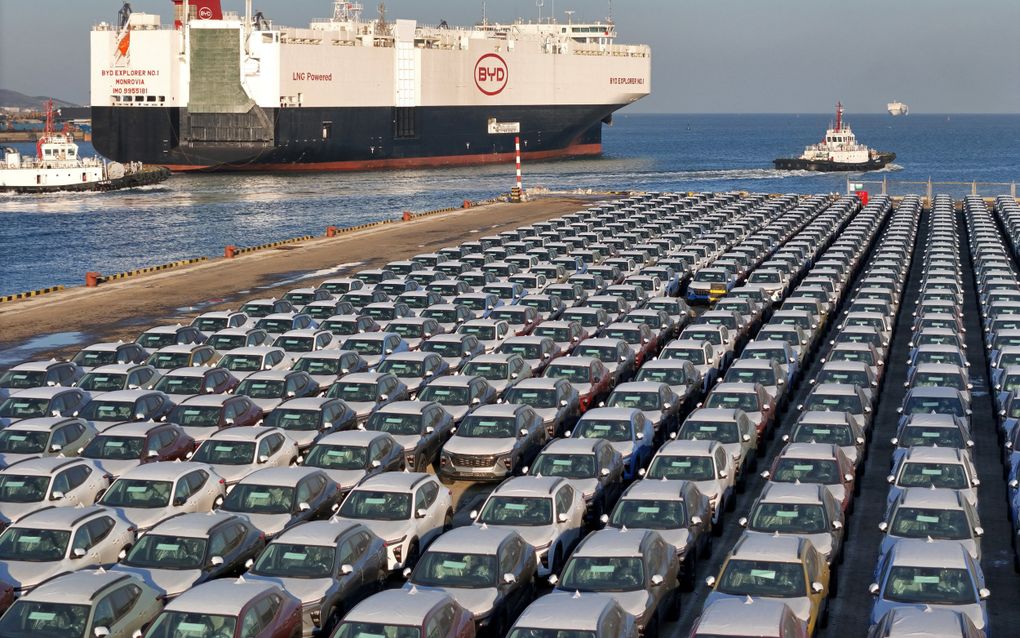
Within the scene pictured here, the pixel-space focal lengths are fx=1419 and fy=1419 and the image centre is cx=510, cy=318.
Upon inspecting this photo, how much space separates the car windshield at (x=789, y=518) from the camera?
15977 mm

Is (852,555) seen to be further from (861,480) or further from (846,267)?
(846,267)

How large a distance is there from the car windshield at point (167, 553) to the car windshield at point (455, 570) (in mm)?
2423

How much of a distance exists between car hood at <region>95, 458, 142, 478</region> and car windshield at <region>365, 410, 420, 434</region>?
351cm

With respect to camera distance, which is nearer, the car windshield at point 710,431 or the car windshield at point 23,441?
the car windshield at point 710,431

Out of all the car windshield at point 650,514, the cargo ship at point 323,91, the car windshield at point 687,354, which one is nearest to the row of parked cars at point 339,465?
the car windshield at point 650,514

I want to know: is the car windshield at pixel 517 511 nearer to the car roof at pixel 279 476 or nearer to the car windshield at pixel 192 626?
the car roof at pixel 279 476

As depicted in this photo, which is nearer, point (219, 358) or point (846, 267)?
point (219, 358)

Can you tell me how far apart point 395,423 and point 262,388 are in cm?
393

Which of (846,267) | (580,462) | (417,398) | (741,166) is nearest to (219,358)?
(417,398)

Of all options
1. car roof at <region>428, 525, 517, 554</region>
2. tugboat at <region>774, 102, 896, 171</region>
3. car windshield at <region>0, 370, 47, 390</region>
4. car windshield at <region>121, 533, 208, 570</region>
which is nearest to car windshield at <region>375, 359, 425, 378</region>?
car windshield at <region>0, 370, 47, 390</region>

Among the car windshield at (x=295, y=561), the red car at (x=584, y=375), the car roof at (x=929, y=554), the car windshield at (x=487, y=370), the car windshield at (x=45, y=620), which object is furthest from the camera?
the car windshield at (x=487, y=370)

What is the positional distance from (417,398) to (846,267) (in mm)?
21645

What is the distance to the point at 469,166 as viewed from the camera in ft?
489

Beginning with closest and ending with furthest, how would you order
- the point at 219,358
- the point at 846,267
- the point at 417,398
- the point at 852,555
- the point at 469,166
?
the point at 852,555
the point at 417,398
the point at 219,358
the point at 846,267
the point at 469,166
